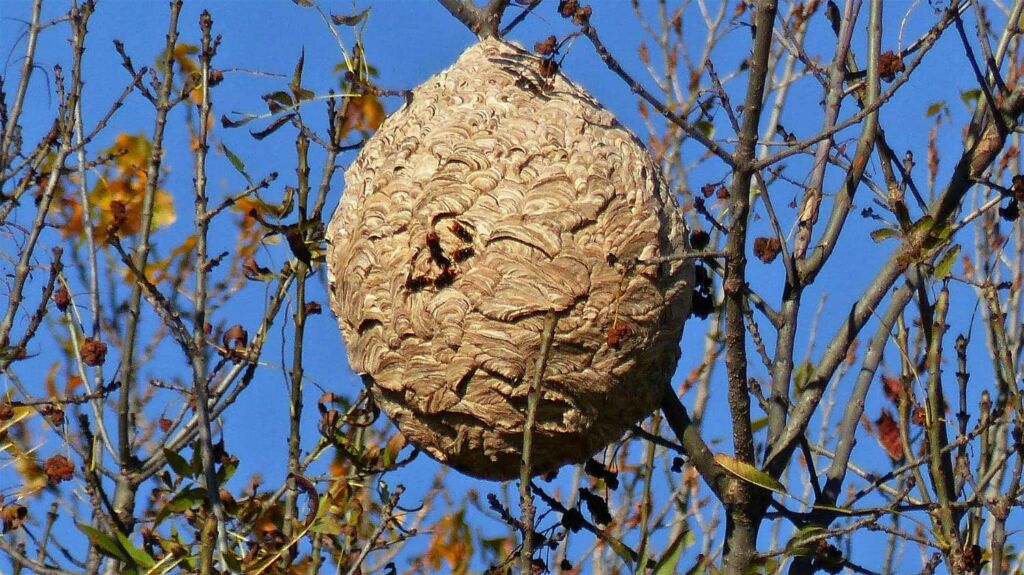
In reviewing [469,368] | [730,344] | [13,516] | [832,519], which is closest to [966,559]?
[832,519]

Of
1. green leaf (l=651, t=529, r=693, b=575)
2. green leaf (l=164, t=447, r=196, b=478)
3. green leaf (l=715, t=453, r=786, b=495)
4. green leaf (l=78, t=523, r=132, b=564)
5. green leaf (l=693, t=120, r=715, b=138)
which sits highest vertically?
green leaf (l=693, t=120, r=715, b=138)

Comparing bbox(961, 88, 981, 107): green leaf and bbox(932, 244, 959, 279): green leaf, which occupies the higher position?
bbox(961, 88, 981, 107): green leaf

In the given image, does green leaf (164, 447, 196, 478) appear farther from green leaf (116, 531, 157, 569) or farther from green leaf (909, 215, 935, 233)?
green leaf (909, 215, 935, 233)

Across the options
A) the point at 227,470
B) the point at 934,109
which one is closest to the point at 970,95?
the point at 934,109

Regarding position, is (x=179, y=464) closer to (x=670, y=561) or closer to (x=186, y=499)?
(x=186, y=499)

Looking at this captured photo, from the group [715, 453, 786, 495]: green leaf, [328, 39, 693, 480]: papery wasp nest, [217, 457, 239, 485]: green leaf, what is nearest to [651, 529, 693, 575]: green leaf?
[715, 453, 786, 495]: green leaf

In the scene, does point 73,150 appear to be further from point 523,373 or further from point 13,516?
point 523,373

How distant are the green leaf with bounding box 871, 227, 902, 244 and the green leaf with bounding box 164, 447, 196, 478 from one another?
1.46 metres

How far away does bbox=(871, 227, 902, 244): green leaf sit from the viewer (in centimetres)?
249

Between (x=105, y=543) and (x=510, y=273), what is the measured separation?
3.05 feet

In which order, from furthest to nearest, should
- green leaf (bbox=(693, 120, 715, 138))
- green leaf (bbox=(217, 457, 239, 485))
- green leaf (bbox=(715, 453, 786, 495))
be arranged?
green leaf (bbox=(693, 120, 715, 138))
green leaf (bbox=(217, 457, 239, 485))
green leaf (bbox=(715, 453, 786, 495))

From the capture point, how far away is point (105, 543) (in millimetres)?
2453

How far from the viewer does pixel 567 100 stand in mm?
2672

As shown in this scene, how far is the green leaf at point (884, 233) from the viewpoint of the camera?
2490mm
